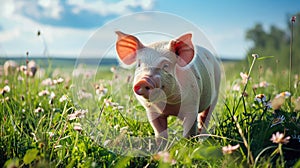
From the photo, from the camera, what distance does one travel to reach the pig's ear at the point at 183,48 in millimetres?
2404

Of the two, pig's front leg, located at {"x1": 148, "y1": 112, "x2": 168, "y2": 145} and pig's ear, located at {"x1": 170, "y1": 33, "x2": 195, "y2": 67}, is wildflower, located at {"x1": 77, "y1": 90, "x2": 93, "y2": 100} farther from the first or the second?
pig's ear, located at {"x1": 170, "y1": 33, "x2": 195, "y2": 67}

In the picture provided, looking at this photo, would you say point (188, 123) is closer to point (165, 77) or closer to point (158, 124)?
point (158, 124)

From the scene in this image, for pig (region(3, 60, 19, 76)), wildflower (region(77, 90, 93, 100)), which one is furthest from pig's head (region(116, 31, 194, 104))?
pig (region(3, 60, 19, 76))

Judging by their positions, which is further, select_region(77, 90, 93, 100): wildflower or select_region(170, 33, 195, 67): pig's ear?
select_region(77, 90, 93, 100): wildflower

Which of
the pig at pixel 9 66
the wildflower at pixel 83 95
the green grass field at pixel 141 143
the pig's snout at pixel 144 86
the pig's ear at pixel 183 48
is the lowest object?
the green grass field at pixel 141 143

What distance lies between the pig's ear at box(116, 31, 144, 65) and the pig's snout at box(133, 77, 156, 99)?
367 mm

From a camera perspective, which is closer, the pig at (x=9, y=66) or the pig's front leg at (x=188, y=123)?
the pig's front leg at (x=188, y=123)

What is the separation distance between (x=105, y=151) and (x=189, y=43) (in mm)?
854

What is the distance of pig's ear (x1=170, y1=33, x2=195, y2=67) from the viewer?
94.7 inches

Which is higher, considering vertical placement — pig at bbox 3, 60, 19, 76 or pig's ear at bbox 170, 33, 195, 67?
Answer: pig's ear at bbox 170, 33, 195, 67

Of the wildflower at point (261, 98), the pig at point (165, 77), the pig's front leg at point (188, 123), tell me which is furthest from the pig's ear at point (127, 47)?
the wildflower at point (261, 98)

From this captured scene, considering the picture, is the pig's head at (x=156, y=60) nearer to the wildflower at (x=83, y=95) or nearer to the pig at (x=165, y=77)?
the pig at (x=165, y=77)

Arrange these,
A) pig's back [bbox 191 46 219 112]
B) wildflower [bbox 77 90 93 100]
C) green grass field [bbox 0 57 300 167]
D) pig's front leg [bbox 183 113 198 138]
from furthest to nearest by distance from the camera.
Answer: wildflower [bbox 77 90 93 100], pig's back [bbox 191 46 219 112], pig's front leg [bbox 183 113 198 138], green grass field [bbox 0 57 300 167]

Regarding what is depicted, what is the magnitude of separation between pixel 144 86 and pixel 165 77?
22 centimetres
